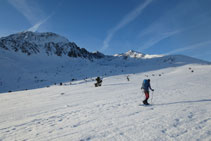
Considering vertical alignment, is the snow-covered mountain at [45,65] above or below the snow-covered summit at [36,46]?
below

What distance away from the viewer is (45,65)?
54.5 metres

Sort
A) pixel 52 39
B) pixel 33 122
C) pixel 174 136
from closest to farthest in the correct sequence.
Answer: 1. pixel 174 136
2. pixel 33 122
3. pixel 52 39

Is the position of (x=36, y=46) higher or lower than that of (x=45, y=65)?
higher

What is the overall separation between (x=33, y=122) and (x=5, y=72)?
4096cm

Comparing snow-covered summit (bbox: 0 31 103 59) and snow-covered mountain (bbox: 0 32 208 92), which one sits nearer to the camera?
snow-covered mountain (bbox: 0 32 208 92)

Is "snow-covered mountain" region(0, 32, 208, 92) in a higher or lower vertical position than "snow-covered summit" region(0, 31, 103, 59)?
lower

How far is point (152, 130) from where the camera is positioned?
11.9ft

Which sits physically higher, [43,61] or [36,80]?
[43,61]

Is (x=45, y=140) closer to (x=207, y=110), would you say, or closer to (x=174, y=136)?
(x=174, y=136)

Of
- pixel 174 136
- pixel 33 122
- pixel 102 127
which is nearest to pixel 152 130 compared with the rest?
pixel 174 136

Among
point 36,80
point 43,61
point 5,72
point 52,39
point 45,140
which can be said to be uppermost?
point 52,39

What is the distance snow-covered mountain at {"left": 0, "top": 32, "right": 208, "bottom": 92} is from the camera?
1262 inches

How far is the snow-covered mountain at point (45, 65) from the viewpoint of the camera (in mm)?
32062

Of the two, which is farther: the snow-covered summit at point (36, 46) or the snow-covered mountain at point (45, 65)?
the snow-covered summit at point (36, 46)
